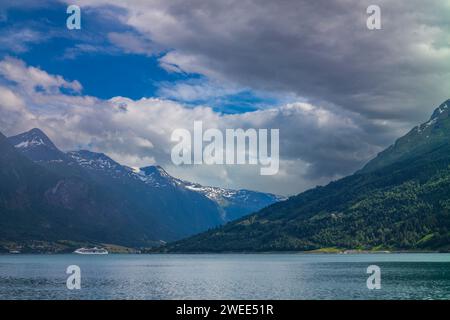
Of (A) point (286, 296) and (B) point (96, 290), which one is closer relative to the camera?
(A) point (286, 296)

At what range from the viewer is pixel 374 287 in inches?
6107

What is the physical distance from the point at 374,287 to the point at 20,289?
103102mm
